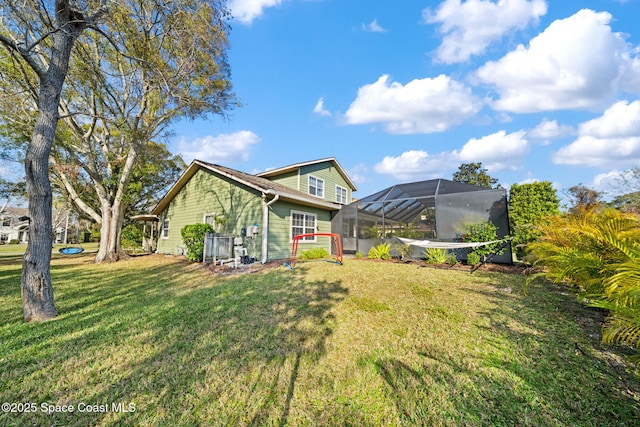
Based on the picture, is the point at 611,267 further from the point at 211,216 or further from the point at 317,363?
the point at 211,216

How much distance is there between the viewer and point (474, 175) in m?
30.8

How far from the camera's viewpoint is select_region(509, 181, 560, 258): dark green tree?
729 cm

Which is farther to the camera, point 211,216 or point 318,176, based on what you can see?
point 318,176

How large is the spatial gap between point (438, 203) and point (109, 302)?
9.35 metres

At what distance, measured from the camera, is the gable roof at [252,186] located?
9.04 metres

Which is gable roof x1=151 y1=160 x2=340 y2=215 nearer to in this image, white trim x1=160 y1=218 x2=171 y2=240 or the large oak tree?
white trim x1=160 y1=218 x2=171 y2=240

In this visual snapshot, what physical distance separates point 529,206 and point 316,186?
8.82m

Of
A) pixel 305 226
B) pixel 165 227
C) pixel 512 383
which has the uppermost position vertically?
pixel 165 227

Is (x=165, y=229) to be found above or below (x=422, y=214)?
below

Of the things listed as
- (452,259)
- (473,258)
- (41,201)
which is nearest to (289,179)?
(452,259)

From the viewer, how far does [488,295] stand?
4.53 metres

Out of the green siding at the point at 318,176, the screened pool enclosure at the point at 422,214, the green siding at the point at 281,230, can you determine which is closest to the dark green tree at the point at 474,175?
the green siding at the point at 318,176

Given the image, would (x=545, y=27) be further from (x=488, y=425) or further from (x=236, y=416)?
(x=236, y=416)

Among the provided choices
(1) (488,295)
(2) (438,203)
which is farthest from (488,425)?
(2) (438,203)
